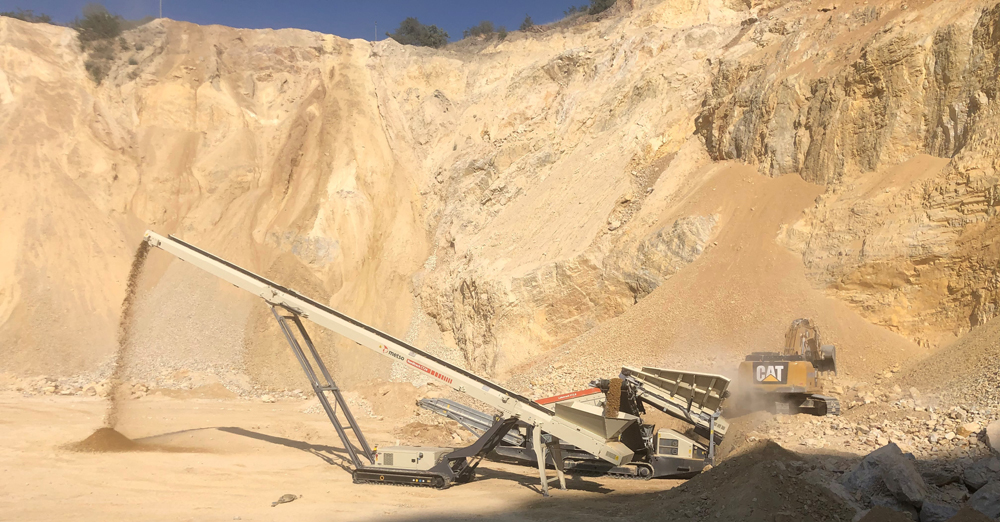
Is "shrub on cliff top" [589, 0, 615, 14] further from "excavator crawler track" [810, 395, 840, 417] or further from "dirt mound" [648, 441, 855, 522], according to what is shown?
"dirt mound" [648, 441, 855, 522]

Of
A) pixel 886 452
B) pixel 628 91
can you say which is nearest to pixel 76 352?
Result: pixel 628 91

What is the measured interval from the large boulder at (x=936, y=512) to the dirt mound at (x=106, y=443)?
13611 mm

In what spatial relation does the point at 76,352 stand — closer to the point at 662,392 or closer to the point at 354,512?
the point at 354,512

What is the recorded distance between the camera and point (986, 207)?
15422mm

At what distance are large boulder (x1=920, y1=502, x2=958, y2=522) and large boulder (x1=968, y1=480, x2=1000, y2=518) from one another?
22 centimetres

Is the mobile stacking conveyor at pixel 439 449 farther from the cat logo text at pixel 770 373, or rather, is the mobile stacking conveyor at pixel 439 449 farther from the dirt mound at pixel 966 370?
the dirt mound at pixel 966 370

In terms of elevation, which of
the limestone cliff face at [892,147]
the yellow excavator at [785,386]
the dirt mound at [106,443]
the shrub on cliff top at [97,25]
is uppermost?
the shrub on cliff top at [97,25]

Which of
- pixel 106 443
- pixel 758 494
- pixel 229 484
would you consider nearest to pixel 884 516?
pixel 758 494

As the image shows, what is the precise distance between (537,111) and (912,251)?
18057 mm

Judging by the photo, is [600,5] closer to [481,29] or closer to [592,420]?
[481,29]

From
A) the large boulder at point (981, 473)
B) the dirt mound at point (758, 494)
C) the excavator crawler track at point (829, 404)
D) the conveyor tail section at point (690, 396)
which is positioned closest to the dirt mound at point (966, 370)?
the excavator crawler track at point (829, 404)

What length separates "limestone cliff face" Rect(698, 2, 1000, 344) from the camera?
15680 millimetres

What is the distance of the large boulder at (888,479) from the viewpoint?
7289 millimetres

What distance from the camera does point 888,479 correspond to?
7461mm
